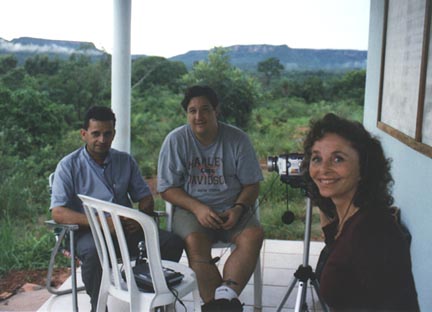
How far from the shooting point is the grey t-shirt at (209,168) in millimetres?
2609

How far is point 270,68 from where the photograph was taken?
24.5 ft

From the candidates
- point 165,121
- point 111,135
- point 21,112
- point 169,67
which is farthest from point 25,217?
point 169,67

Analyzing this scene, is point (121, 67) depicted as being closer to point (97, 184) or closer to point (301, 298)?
point (97, 184)

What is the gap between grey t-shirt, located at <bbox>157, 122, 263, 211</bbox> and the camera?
2.61m

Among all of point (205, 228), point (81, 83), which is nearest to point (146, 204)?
point (205, 228)

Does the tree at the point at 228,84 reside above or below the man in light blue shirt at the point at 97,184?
above

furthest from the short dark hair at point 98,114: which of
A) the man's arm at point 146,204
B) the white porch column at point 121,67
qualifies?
the white porch column at point 121,67

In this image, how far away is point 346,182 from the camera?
1.32 metres

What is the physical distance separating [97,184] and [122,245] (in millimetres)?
765

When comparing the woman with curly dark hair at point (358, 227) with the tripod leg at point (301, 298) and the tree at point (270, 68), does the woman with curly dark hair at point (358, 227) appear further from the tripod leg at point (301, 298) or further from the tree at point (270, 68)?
the tree at point (270, 68)

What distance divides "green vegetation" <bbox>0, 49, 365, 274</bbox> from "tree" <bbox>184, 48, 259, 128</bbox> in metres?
0.01

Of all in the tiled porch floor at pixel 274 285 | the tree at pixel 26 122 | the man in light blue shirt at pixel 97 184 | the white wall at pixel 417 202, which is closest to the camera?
Answer: the white wall at pixel 417 202

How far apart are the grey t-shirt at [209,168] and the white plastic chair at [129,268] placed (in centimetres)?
68

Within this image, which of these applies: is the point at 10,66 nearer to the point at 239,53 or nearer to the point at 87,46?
the point at 87,46
